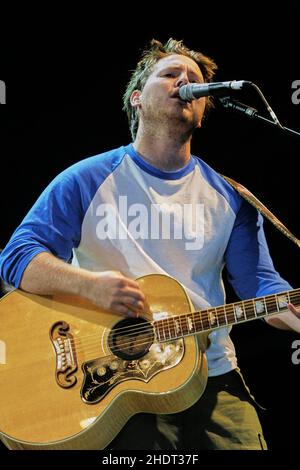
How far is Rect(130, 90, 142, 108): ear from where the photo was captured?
3397 millimetres

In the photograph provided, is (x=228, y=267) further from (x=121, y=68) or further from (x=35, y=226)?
(x=121, y=68)

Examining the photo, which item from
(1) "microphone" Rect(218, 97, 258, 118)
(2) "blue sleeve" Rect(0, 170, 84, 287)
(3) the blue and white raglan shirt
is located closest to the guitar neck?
(3) the blue and white raglan shirt

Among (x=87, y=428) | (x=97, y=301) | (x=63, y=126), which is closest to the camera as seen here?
(x=87, y=428)

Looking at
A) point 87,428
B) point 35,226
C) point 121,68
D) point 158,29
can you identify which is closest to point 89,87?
point 121,68

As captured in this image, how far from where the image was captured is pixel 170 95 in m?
3.05

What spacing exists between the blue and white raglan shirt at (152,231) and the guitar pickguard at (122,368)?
384 millimetres

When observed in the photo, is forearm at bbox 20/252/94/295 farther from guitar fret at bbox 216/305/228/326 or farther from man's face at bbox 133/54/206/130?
man's face at bbox 133/54/206/130

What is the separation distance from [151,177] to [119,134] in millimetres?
1110

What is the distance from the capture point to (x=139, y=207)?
284 centimetres

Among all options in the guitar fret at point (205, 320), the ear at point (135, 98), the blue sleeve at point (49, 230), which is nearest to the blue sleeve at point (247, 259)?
the guitar fret at point (205, 320)

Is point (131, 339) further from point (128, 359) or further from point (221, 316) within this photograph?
point (221, 316)

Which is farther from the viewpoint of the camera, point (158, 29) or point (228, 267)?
point (158, 29)

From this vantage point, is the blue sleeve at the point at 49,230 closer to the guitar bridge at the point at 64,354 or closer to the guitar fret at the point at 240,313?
the guitar bridge at the point at 64,354

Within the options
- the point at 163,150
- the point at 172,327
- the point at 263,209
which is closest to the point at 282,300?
the point at 172,327
